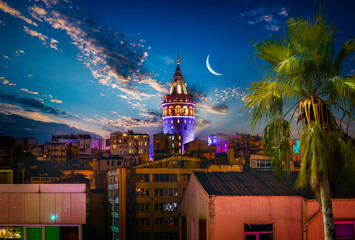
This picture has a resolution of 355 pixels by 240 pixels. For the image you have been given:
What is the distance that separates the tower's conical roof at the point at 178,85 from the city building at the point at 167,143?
57.1 ft

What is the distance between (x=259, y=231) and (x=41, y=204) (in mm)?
12602

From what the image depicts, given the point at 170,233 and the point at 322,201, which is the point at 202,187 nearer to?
the point at 322,201

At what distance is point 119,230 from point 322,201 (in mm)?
28443

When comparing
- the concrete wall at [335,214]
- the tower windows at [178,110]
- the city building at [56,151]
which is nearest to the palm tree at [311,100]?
the concrete wall at [335,214]

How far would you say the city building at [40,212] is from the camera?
1975 cm

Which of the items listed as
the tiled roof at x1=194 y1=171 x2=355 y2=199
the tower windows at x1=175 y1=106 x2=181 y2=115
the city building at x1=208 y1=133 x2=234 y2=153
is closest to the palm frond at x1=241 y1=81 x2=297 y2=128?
the tiled roof at x1=194 y1=171 x2=355 y2=199

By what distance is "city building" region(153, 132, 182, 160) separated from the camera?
327ft

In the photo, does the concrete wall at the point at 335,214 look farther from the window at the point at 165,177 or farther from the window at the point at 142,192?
the window at the point at 142,192

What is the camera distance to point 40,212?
65.7 ft

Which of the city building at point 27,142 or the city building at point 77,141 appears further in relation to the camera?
the city building at point 77,141

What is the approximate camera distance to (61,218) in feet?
66.5

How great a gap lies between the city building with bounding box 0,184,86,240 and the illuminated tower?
90.4 metres

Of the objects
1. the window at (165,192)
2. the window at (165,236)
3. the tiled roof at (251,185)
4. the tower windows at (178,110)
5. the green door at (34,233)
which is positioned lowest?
the window at (165,236)

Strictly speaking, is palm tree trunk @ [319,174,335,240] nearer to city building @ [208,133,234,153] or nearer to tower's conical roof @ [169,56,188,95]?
city building @ [208,133,234,153]
